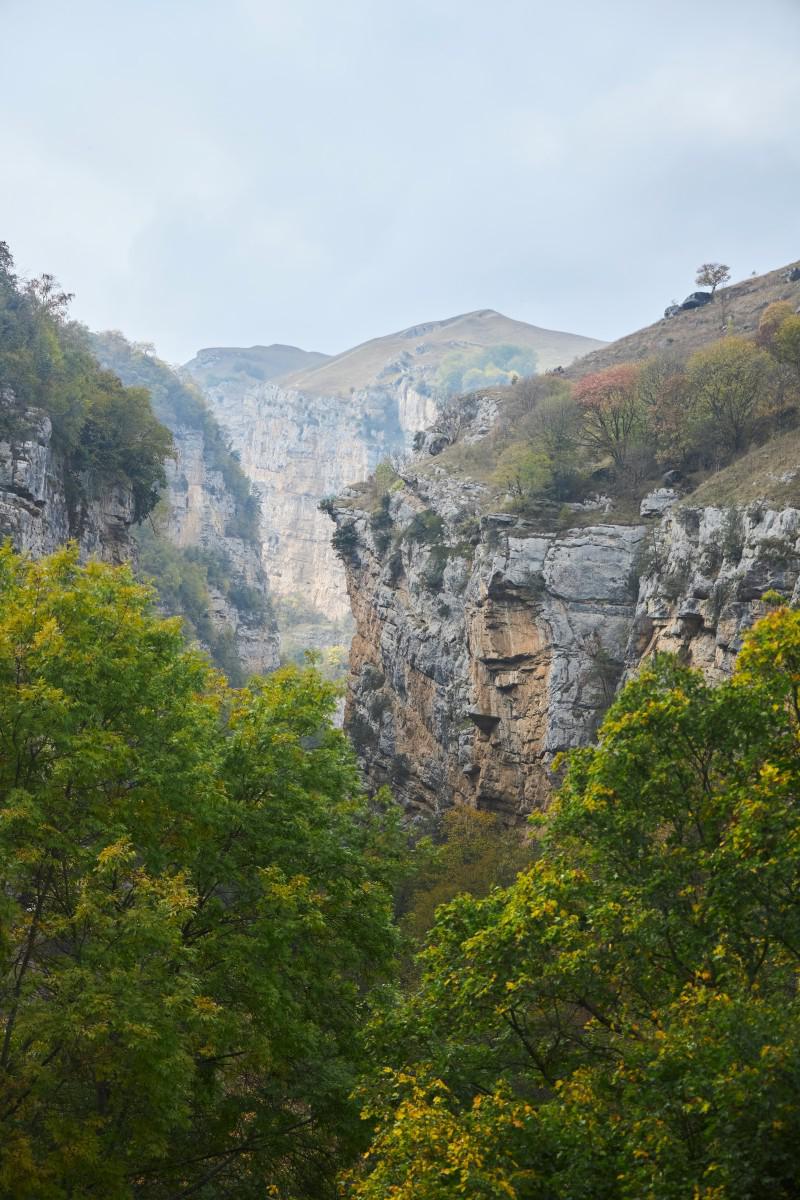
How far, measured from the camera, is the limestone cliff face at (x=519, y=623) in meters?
33.7

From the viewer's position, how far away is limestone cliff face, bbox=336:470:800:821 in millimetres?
33688

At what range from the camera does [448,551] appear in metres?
48.1

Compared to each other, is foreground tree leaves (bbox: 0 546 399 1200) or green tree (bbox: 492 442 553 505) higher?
green tree (bbox: 492 442 553 505)

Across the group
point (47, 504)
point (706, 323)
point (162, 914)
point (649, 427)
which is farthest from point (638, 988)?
point (706, 323)

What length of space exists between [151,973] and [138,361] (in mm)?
141527

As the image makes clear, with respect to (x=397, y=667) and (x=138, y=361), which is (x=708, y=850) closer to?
(x=397, y=667)

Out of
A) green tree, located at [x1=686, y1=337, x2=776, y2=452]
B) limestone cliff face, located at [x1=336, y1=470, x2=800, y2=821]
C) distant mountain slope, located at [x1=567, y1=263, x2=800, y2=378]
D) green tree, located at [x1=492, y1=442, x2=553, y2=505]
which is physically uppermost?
distant mountain slope, located at [x1=567, y1=263, x2=800, y2=378]

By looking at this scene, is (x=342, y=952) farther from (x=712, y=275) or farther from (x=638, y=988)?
(x=712, y=275)

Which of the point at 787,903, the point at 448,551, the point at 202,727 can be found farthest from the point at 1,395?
the point at 787,903

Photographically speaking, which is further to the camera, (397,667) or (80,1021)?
(397,667)

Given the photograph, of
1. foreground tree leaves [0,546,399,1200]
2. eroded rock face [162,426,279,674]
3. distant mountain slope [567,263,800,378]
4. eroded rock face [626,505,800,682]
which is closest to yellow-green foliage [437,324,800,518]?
eroded rock face [626,505,800,682]

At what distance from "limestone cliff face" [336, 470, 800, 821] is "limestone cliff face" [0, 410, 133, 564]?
1552cm

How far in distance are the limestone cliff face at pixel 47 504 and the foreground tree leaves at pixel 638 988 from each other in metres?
27.7

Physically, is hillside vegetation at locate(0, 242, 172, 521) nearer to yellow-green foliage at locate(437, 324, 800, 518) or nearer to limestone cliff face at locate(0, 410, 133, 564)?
limestone cliff face at locate(0, 410, 133, 564)
